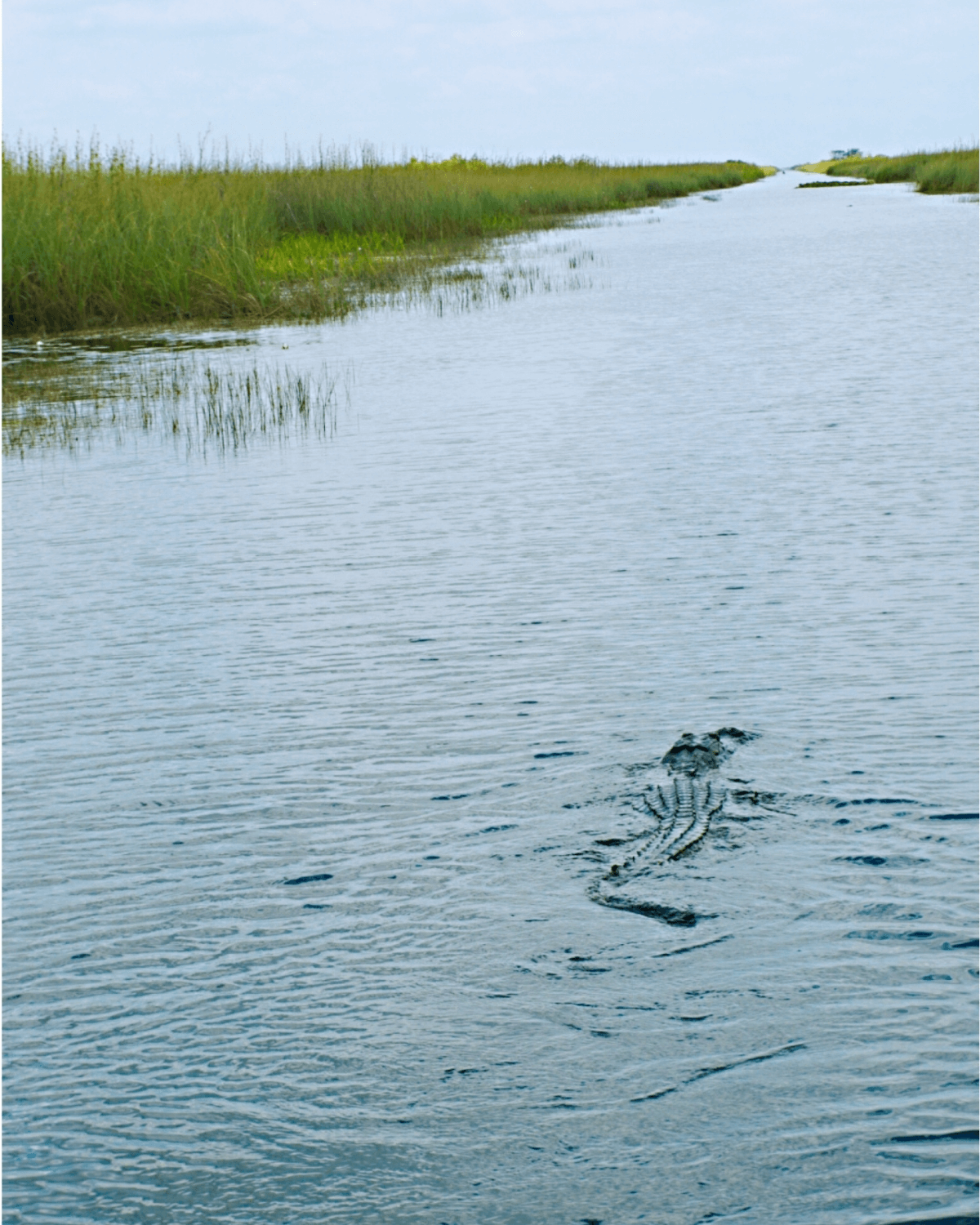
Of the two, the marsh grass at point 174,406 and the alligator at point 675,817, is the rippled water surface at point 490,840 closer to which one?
the alligator at point 675,817

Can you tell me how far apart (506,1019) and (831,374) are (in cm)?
861

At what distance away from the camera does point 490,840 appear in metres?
3.69

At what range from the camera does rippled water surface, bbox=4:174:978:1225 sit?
8.41ft

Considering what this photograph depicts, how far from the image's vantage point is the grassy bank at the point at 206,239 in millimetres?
14750

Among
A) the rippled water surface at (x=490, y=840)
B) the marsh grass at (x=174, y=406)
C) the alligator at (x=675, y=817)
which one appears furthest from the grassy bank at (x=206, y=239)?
the alligator at (x=675, y=817)

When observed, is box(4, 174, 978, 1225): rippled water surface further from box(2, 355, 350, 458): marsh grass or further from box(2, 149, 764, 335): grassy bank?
box(2, 149, 764, 335): grassy bank

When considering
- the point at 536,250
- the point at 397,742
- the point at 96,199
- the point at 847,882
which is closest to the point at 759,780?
the point at 847,882

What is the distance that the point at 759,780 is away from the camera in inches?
155

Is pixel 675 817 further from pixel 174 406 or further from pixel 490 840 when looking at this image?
pixel 174 406

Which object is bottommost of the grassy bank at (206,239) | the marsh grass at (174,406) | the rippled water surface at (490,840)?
the rippled water surface at (490,840)

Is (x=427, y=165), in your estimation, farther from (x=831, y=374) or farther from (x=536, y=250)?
(x=831, y=374)

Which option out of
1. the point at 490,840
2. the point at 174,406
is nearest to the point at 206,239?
the point at 174,406

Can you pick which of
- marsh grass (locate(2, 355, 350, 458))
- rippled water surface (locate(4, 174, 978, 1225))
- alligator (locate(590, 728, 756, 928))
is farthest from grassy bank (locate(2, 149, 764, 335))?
alligator (locate(590, 728, 756, 928))

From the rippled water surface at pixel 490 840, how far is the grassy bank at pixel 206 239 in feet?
23.1
